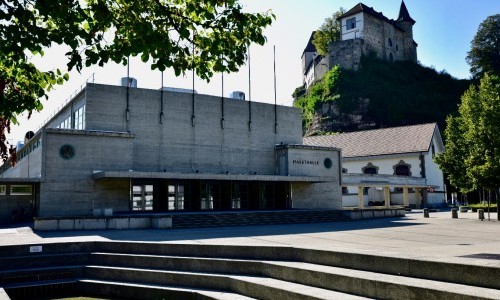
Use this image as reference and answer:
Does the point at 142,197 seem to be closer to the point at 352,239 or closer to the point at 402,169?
the point at 352,239

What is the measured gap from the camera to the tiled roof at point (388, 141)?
50906mm

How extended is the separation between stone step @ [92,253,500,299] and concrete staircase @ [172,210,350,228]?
37.6ft

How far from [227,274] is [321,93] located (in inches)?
3172

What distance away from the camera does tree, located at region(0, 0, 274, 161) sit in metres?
6.86

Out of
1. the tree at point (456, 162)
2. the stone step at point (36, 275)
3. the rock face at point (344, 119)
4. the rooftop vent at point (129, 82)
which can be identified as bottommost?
the stone step at point (36, 275)

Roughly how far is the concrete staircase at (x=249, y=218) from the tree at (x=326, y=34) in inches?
2765

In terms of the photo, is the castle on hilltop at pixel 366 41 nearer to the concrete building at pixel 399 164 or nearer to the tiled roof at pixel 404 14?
the tiled roof at pixel 404 14

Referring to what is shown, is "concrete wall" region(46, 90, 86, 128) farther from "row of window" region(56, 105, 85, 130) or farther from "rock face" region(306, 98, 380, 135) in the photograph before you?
"rock face" region(306, 98, 380, 135)

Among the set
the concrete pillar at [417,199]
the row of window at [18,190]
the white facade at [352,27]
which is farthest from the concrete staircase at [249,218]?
the white facade at [352,27]

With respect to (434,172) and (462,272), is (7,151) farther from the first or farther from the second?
(434,172)

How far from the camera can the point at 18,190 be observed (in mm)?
27844

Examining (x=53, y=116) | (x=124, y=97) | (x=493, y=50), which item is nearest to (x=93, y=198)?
(x=124, y=97)

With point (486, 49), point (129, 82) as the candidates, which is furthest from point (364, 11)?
point (129, 82)

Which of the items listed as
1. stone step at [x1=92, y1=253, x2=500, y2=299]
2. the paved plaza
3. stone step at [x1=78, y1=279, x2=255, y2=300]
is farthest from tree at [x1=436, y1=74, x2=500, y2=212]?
stone step at [x1=78, y1=279, x2=255, y2=300]
